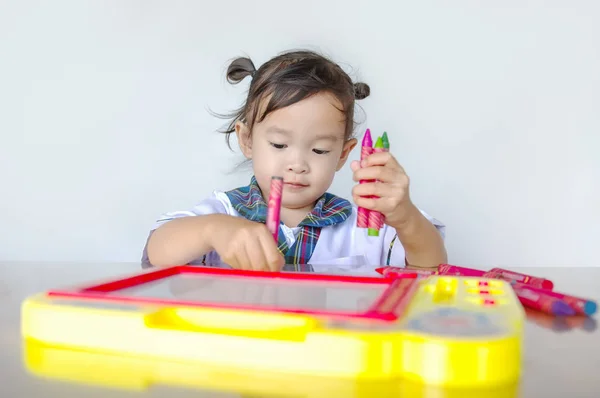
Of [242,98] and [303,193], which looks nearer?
[303,193]

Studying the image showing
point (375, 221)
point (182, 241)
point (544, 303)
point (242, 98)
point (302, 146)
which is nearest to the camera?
point (544, 303)

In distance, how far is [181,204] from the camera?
159cm

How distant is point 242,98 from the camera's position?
160 cm

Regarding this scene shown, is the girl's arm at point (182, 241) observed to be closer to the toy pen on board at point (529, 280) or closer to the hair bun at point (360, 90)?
the toy pen on board at point (529, 280)

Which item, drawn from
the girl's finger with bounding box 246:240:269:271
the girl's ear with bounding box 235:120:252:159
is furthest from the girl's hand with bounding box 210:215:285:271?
the girl's ear with bounding box 235:120:252:159

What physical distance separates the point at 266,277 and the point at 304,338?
235 millimetres

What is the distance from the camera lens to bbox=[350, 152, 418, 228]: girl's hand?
2.36 ft

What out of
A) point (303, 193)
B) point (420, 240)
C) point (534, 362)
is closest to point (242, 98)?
point (303, 193)

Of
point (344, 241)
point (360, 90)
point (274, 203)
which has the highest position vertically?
point (360, 90)

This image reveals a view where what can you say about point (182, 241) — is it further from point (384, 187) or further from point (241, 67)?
point (241, 67)

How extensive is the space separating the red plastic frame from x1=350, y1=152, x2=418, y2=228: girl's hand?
0.21m

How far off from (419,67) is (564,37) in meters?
0.38

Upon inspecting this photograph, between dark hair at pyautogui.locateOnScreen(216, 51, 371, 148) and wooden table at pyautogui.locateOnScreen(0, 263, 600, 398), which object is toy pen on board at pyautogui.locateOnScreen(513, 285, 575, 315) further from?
dark hair at pyautogui.locateOnScreen(216, 51, 371, 148)

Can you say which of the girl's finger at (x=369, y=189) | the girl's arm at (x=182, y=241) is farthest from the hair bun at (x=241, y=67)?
the girl's finger at (x=369, y=189)
